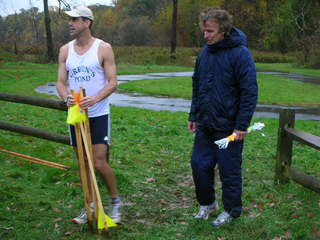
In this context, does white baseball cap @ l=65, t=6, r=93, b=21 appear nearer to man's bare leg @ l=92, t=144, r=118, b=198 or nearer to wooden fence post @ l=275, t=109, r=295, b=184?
man's bare leg @ l=92, t=144, r=118, b=198

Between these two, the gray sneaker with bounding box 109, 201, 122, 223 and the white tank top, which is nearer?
the white tank top

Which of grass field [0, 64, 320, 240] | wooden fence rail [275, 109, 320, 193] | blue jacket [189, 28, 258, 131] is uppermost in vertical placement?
blue jacket [189, 28, 258, 131]

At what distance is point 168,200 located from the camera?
5.16 meters

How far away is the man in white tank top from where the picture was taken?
398 cm

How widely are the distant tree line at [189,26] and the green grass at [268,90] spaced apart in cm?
1524

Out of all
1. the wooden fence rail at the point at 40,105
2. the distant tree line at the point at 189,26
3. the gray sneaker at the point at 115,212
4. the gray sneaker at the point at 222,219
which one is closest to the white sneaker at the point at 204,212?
the gray sneaker at the point at 222,219

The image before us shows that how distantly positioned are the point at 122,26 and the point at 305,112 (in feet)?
153

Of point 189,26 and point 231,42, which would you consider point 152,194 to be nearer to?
point 231,42

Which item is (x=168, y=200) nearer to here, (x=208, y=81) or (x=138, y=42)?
(x=208, y=81)

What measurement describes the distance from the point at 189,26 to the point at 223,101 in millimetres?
61620

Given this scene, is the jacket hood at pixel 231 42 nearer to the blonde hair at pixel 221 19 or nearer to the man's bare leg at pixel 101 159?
the blonde hair at pixel 221 19

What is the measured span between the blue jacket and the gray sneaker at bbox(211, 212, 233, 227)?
0.89 m

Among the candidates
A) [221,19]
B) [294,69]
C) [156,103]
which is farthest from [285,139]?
[294,69]

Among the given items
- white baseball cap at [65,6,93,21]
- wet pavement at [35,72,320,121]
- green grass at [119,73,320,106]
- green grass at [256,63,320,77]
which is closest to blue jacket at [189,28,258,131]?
white baseball cap at [65,6,93,21]
